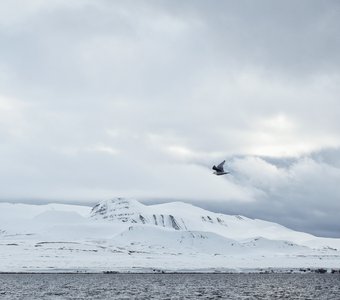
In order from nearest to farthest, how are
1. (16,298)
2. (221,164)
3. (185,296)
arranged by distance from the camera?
(221,164)
(16,298)
(185,296)

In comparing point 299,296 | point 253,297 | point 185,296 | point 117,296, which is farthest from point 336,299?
point 117,296

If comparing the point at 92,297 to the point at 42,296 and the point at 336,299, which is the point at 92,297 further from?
the point at 336,299

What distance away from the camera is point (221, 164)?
258 feet

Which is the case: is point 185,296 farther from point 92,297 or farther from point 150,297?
point 92,297

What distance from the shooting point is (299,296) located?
11238 centimetres

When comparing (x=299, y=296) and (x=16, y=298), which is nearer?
(x=16, y=298)

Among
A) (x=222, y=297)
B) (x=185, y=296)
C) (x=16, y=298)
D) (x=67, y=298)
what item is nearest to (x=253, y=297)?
(x=222, y=297)

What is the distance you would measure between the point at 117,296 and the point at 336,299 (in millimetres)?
41769

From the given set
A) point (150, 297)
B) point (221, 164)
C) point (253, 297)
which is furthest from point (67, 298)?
point (221, 164)

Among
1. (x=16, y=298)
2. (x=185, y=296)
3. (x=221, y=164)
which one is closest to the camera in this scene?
(x=221, y=164)

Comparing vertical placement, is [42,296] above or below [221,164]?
below

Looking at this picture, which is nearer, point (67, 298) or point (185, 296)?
point (67, 298)

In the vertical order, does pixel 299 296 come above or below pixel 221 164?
below

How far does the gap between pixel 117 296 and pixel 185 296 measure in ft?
44.3
